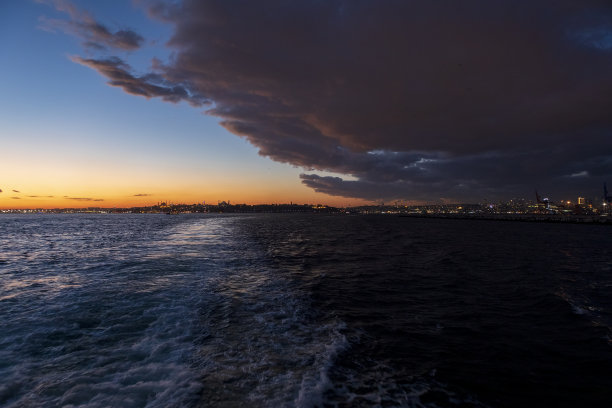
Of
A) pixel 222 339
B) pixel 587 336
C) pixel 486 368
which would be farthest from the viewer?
pixel 587 336

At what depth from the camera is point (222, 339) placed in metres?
8.30

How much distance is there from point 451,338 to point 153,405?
8.37 meters

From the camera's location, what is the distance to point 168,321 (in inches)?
384

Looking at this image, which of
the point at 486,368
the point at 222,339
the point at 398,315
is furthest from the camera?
the point at 398,315

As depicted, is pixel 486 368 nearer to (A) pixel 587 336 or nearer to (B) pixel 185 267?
(A) pixel 587 336

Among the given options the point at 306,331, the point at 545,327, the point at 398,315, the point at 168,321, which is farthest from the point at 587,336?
the point at 168,321

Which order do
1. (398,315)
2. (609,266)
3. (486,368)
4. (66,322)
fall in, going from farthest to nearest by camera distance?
(609,266)
(398,315)
(66,322)
(486,368)

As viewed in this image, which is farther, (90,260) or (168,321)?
(90,260)

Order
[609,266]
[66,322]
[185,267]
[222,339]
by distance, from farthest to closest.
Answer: [609,266], [185,267], [66,322], [222,339]

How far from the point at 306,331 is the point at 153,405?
15.7 ft

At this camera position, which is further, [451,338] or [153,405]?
[451,338]

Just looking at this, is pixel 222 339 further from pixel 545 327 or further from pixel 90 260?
pixel 90 260

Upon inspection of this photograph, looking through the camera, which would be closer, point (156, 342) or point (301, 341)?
point (156, 342)

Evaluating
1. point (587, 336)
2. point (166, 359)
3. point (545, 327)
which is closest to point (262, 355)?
point (166, 359)
